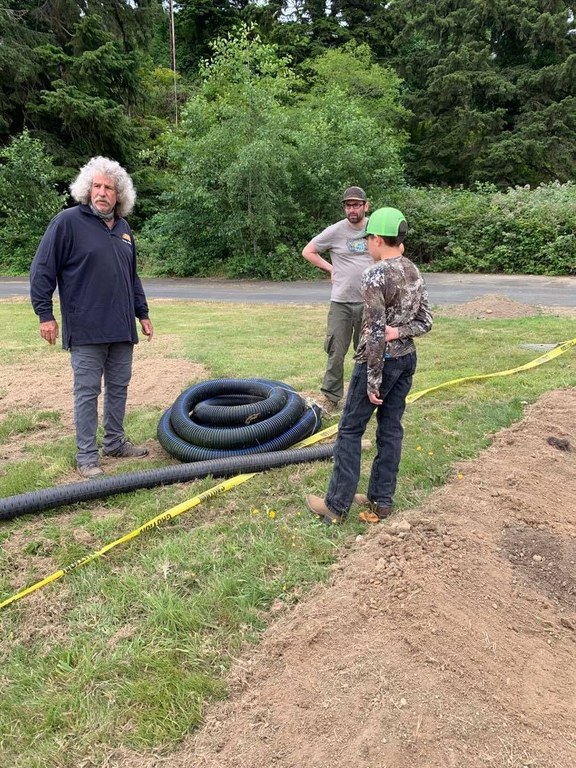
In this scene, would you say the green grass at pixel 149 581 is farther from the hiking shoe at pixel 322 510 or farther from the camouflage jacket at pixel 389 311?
the camouflage jacket at pixel 389 311

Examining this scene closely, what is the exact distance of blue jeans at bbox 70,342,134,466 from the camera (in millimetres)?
3787

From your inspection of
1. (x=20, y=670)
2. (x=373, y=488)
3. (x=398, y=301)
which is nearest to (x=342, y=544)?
(x=373, y=488)

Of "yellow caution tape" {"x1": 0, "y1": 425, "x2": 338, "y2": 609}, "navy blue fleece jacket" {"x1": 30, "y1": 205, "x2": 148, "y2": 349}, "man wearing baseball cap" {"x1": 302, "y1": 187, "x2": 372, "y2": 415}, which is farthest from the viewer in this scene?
"man wearing baseball cap" {"x1": 302, "y1": 187, "x2": 372, "y2": 415}

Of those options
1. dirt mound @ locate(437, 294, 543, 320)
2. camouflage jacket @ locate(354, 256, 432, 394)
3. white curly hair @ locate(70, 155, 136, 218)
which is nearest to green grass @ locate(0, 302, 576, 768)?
camouflage jacket @ locate(354, 256, 432, 394)

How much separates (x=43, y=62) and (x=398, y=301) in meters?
27.0

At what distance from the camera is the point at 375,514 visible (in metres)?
3.11

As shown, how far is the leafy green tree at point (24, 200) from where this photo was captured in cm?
2059

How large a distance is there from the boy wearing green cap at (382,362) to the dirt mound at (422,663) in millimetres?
260

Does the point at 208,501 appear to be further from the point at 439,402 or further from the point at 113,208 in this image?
the point at 439,402

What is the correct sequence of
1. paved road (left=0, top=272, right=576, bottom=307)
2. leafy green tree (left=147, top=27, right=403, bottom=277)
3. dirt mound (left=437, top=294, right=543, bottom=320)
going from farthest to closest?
leafy green tree (left=147, top=27, right=403, bottom=277) < paved road (left=0, top=272, right=576, bottom=307) < dirt mound (left=437, top=294, right=543, bottom=320)

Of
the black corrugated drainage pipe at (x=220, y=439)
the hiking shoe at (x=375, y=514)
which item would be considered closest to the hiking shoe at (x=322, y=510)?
the hiking shoe at (x=375, y=514)

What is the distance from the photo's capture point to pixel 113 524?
3166 millimetres

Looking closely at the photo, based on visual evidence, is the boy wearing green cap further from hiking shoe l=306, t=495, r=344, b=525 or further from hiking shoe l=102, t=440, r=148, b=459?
hiking shoe l=102, t=440, r=148, b=459

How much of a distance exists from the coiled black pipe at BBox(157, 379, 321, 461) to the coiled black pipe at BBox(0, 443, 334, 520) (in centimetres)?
17
